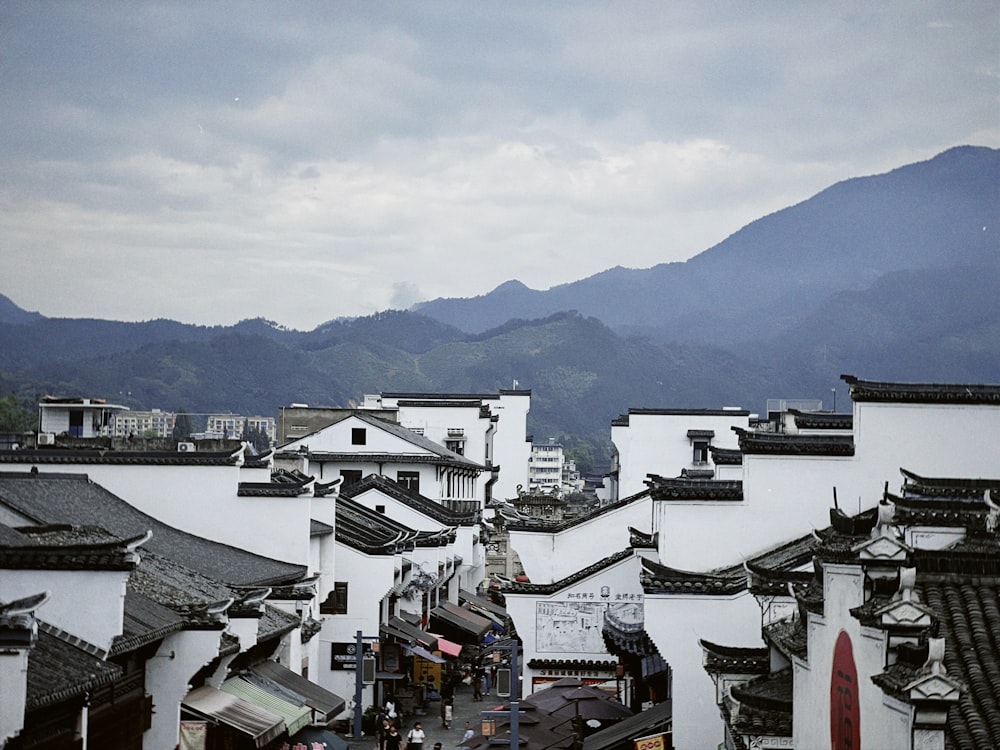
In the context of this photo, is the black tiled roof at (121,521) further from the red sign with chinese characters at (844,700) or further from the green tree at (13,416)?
the green tree at (13,416)

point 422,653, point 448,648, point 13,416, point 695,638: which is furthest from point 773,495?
point 13,416

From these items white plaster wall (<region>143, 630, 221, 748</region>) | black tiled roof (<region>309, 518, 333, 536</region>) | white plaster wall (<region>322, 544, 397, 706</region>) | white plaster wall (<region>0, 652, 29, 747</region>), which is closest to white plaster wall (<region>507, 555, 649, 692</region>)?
black tiled roof (<region>309, 518, 333, 536</region>)

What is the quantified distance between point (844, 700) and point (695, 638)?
1545cm

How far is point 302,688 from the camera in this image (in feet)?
111

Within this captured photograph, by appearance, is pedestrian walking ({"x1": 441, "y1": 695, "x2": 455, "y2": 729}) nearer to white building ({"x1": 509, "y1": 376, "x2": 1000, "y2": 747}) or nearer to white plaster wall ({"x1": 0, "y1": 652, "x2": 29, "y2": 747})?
white building ({"x1": 509, "y1": 376, "x2": 1000, "y2": 747})

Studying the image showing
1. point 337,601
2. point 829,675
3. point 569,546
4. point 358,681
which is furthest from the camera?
point 569,546

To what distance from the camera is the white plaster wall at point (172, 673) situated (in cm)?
2417

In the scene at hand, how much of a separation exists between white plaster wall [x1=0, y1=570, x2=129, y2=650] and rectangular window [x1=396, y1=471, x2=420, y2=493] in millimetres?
55243

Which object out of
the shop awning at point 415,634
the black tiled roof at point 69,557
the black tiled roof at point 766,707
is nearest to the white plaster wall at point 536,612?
the shop awning at point 415,634

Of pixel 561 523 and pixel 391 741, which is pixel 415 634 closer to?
pixel 561 523

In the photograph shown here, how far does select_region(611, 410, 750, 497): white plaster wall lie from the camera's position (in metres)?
80.8

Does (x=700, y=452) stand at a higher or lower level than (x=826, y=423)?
lower

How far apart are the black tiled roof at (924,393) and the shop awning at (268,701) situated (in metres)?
14.3

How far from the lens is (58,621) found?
20.2 metres
